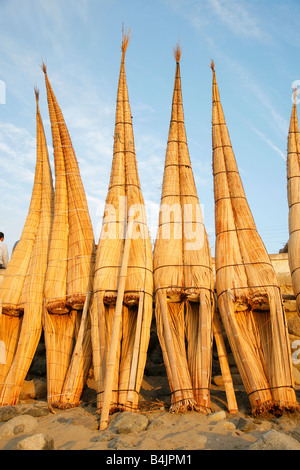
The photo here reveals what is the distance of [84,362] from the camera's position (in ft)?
25.0

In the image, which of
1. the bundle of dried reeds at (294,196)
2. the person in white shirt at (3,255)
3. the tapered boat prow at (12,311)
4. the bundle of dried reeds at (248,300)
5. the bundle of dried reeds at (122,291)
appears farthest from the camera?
the person in white shirt at (3,255)

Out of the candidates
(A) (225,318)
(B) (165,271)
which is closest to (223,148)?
(B) (165,271)

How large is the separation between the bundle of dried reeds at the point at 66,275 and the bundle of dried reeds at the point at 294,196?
3.74m

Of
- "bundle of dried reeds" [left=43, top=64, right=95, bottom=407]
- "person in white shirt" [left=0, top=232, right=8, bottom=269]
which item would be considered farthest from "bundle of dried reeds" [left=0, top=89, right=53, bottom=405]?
"person in white shirt" [left=0, top=232, right=8, bottom=269]

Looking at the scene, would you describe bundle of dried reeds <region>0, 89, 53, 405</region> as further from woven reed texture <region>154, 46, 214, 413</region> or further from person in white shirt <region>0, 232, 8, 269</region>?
person in white shirt <region>0, 232, 8, 269</region>

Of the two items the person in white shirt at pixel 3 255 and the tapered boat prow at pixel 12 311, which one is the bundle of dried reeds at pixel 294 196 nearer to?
the tapered boat prow at pixel 12 311

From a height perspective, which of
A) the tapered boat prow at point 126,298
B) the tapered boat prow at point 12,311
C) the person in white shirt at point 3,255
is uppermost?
the person in white shirt at point 3,255

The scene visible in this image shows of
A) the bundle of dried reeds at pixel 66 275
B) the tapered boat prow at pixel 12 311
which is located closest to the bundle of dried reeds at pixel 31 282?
the tapered boat prow at pixel 12 311

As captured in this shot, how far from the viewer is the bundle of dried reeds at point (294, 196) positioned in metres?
7.87

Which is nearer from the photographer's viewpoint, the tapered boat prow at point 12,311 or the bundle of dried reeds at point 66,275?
Answer: the bundle of dried reeds at point 66,275

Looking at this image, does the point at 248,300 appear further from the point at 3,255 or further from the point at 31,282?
the point at 3,255

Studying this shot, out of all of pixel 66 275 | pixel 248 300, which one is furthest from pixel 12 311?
pixel 248 300

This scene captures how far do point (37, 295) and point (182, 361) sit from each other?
315 centimetres
